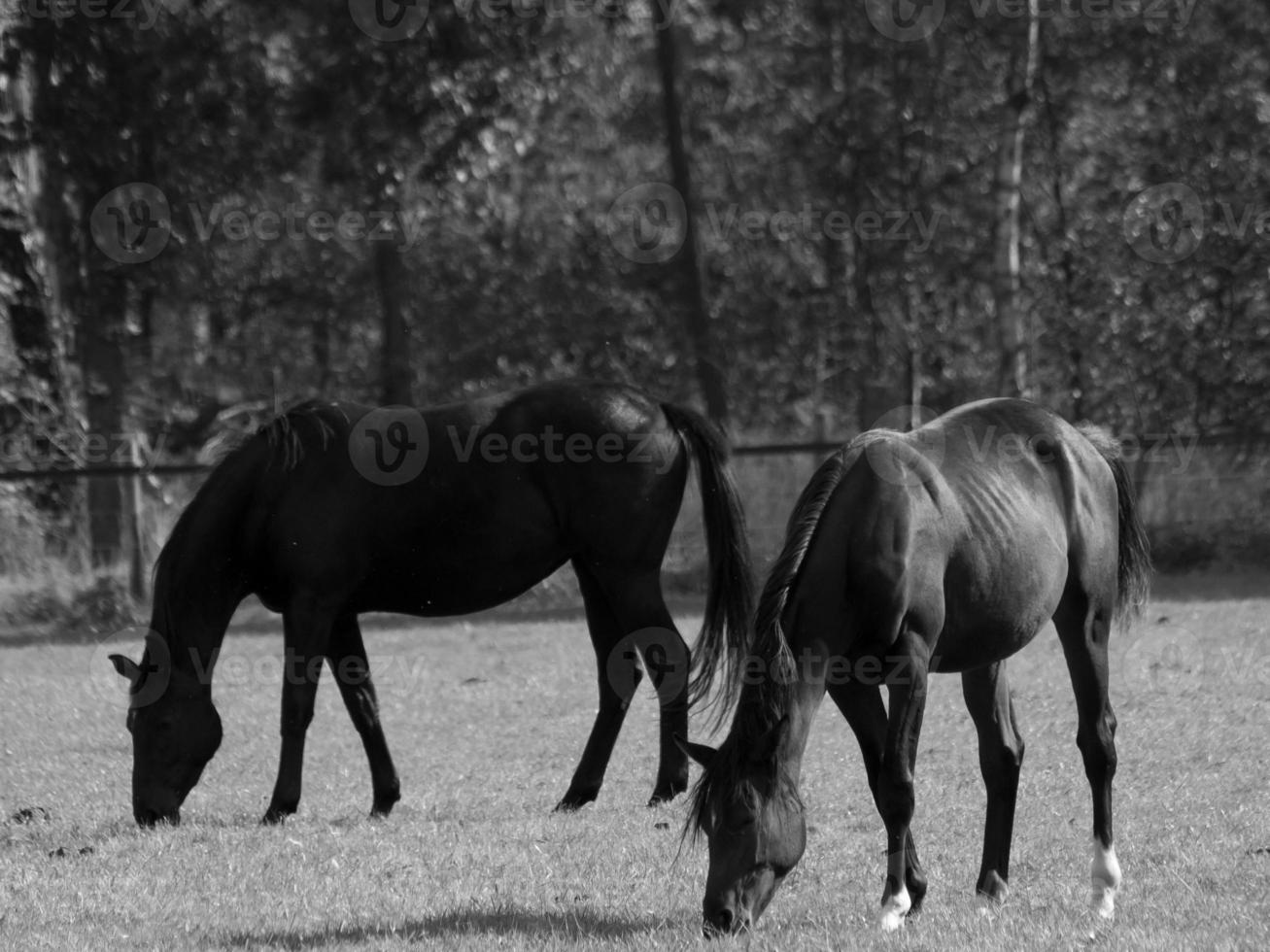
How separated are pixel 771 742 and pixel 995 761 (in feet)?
4.37

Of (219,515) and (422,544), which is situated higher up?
(219,515)

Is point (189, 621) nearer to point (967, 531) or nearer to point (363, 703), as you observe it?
point (363, 703)

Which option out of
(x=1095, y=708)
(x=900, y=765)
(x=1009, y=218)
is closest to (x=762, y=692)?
(x=900, y=765)

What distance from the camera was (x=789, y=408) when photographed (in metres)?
25.2

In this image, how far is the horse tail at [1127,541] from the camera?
6.21m

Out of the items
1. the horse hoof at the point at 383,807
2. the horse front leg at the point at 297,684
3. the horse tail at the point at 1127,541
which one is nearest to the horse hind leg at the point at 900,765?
the horse tail at the point at 1127,541

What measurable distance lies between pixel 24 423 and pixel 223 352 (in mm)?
10602

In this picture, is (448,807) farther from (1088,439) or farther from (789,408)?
(789,408)

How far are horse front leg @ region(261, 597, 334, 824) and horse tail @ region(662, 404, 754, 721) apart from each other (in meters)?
1.72

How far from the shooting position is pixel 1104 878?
5258 mm

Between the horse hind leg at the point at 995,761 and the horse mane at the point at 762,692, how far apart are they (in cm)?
101

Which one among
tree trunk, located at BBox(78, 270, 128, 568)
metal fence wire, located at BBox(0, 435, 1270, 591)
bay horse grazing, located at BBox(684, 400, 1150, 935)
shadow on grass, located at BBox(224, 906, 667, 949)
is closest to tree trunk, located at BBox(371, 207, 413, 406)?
tree trunk, located at BBox(78, 270, 128, 568)

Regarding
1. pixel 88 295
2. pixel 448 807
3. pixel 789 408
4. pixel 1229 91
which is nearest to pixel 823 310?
pixel 789 408

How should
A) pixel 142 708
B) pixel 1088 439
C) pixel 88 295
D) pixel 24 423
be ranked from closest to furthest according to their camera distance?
pixel 1088 439
pixel 142 708
pixel 24 423
pixel 88 295
